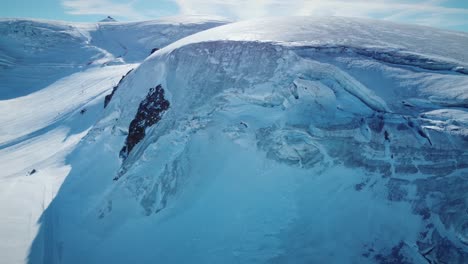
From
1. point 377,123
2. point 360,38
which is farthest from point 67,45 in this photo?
point 377,123

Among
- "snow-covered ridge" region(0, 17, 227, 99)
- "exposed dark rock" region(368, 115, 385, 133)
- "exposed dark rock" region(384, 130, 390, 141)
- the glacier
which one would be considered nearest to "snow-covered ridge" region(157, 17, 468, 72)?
the glacier

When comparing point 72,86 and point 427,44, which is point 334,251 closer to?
point 427,44

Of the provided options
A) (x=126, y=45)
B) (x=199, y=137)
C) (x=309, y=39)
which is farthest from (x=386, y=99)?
(x=126, y=45)

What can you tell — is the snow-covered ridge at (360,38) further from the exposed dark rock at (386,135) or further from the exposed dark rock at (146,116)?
the exposed dark rock at (386,135)

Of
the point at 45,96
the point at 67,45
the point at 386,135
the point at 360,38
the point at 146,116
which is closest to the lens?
the point at 386,135

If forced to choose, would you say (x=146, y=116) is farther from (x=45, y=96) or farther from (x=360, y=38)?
(x=45, y=96)

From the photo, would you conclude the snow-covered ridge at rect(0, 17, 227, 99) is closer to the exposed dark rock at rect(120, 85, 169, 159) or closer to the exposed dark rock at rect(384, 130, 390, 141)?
the exposed dark rock at rect(120, 85, 169, 159)

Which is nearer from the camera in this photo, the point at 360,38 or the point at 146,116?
the point at 360,38

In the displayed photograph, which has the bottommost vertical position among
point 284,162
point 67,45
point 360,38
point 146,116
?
point 284,162
